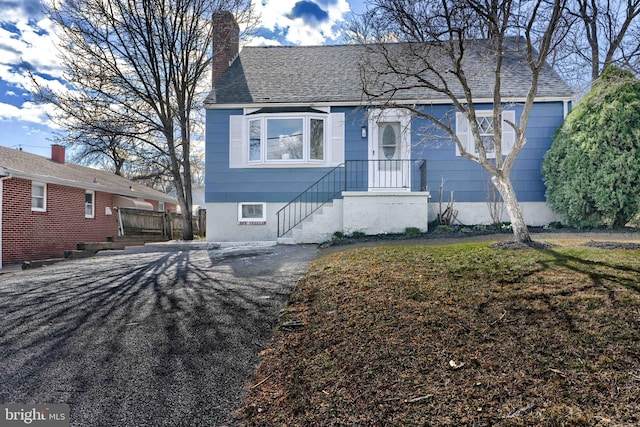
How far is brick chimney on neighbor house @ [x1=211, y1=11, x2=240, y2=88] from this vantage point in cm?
1177

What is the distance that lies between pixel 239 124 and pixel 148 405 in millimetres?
8838

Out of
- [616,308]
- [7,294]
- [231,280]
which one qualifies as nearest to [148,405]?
[231,280]

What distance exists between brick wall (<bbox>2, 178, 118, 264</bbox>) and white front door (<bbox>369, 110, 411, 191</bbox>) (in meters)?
11.4

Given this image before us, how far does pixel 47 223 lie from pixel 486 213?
14.7 m

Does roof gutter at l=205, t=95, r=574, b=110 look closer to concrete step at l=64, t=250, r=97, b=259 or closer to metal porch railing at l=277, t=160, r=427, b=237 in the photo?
metal porch railing at l=277, t=160, r=427, b=237

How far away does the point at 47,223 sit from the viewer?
503 inches

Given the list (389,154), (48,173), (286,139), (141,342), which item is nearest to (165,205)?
(48,173)

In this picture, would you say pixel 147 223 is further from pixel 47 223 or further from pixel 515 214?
pixel 515 214

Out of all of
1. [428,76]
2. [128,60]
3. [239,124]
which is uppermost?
[128,60]

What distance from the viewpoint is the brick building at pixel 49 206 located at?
1128 centimetres

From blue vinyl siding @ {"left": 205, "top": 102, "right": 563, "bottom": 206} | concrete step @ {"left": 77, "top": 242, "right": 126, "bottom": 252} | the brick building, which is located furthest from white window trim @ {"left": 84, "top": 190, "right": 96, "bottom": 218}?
blue vinyl siding @ {"left": 205, "top": 102, "right": 563, "bottom": 206}

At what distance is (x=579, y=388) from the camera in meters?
2.05

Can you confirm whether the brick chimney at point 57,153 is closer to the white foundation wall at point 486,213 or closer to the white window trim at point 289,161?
the white window trim at point 289,161

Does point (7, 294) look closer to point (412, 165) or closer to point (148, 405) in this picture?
point (148, 405)
